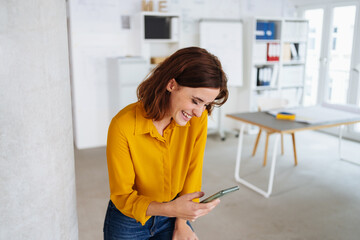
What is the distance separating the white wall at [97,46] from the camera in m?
4.52

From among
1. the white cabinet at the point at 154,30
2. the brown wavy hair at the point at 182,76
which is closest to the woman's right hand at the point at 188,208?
the brown wavy hair at the point at 182,76

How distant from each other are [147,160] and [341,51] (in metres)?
4.89

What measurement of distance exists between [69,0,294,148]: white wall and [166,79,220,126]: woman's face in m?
3.55

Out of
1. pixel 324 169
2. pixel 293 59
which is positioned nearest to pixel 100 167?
pixel 324 169

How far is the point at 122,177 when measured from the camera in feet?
4.39

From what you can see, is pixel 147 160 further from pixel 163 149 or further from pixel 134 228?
pixel 134 228

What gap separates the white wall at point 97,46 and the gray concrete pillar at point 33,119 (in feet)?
11.7

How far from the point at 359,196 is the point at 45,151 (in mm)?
3208

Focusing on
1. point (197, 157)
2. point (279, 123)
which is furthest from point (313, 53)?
point (197, 157)

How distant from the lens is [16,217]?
1027 millimetres

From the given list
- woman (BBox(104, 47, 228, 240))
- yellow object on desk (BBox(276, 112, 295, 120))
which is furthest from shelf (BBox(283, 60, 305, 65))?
woman (BBox(104, 47, 228, 240))

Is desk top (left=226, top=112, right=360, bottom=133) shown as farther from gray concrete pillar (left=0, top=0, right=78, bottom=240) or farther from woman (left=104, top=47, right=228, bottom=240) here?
gray concrete pillar (left=0, top=0, right=78, bottom=240)

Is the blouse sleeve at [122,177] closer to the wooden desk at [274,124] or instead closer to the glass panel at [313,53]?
the wooden desk at [274,124]

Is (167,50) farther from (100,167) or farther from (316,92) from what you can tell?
(316,92)
